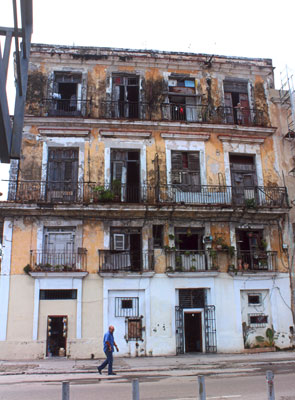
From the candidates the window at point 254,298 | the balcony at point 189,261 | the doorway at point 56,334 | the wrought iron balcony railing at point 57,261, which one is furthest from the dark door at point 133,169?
the window at point 254,298

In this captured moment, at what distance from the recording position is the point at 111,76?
2034 centimetres

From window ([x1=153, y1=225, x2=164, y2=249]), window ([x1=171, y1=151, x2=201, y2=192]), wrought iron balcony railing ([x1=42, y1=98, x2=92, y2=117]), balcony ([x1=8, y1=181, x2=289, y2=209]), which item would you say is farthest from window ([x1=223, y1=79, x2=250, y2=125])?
wrought iron balcony railing ([x1=42, y1=98, x2=92, y2=117])

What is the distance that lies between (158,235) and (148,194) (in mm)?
2000

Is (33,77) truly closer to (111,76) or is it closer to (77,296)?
(111,76)

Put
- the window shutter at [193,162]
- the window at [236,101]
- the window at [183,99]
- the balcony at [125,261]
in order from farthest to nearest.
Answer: the window at [236,101] → the window at [183,99] → the window shutter at [193,162] → the balcony at [125,261]

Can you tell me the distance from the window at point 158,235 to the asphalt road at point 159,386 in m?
6.61

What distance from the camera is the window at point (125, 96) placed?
2008cm

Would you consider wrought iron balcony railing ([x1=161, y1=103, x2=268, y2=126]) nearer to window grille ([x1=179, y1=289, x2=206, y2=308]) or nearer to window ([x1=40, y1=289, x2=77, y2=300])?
window grille ([x1=179, y1=289, x2=206, y2=308])

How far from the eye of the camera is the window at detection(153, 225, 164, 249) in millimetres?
18281

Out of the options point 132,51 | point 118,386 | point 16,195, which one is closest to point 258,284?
point 118,386

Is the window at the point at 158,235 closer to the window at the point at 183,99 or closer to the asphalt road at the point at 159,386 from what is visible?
the window at the point at 183,99

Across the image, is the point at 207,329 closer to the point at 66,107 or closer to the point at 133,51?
the point at 66,107

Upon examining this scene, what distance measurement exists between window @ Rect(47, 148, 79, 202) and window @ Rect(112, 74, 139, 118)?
3149 millimetres

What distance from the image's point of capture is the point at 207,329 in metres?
17.4
